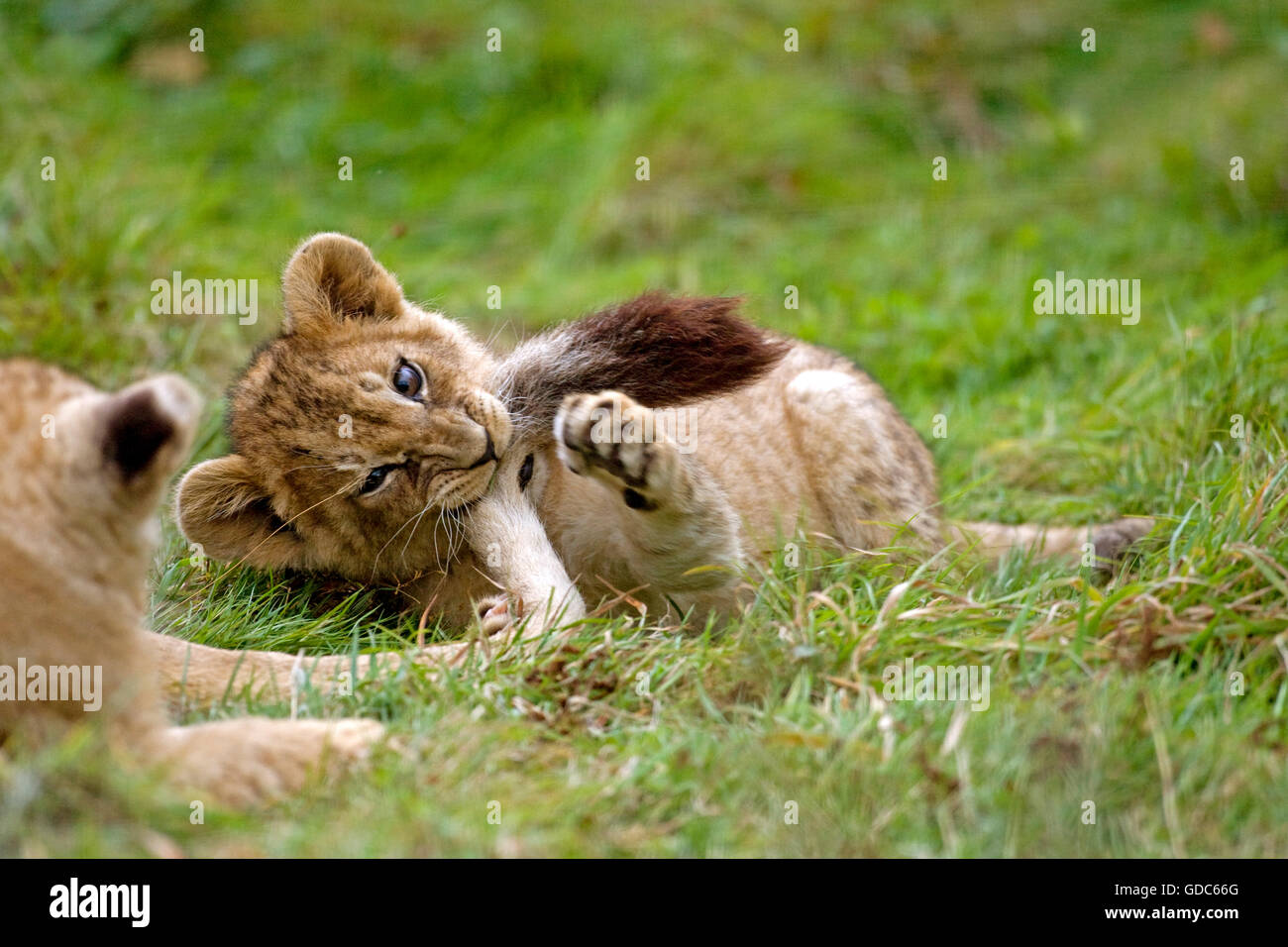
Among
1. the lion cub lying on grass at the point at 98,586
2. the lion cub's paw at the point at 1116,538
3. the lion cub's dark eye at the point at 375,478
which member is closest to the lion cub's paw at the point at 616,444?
the lion cub's dark eye at the point at 375,478

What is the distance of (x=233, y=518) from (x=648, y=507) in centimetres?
159

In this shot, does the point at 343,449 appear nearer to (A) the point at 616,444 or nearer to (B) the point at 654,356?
(A) the point at 616,444

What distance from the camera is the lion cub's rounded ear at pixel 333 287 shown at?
5559 mm

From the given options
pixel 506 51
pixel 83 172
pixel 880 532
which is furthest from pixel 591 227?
pixel 880 532

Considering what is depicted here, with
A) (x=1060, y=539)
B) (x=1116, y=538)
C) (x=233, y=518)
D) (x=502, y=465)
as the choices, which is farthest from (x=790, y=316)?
(x=233, y=518)

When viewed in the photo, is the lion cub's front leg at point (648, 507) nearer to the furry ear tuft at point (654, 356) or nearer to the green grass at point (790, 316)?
the furry ear tuft at point (654, 356)

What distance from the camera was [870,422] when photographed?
614cm

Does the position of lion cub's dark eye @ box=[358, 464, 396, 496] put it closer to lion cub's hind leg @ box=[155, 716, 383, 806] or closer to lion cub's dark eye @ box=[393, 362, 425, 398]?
lion cub's dark eye @ box=[393, 362, 425, 398]

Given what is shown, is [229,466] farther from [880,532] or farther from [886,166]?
[886,166]

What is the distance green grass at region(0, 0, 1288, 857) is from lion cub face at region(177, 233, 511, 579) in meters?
0.24

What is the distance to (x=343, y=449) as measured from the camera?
514 centimetres

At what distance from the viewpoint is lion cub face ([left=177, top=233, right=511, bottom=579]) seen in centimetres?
514

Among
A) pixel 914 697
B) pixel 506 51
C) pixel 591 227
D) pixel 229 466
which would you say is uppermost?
pixel 506 51
